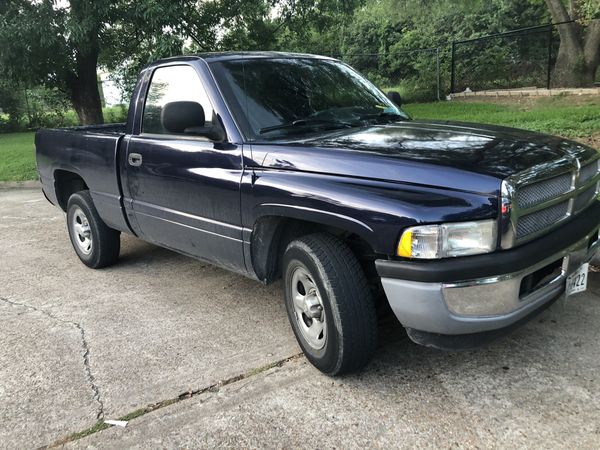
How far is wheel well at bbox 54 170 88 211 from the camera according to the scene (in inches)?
225

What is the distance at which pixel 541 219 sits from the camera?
2807 mm

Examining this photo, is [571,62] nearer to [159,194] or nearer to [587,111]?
[587,111]

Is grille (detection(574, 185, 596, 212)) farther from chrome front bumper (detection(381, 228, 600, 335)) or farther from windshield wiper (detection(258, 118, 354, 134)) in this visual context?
windshield wiper (detection(258, 118, 354, 134))

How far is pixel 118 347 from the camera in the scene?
12.1 feet

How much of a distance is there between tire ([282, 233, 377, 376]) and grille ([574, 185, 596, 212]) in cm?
134

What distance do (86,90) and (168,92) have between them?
986cm

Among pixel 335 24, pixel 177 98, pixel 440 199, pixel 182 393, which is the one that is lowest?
pixel 182 393

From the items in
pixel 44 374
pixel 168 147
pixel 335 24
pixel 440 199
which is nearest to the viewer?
pixel 440 199

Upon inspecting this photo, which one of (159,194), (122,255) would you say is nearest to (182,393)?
(159,194)

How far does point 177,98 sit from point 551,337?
3.11 metres

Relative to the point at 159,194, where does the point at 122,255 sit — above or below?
below

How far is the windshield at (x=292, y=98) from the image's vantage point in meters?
3.60

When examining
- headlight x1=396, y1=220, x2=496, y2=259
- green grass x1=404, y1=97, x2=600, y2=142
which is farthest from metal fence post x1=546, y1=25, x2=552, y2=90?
headlight x1=396, y1=220, x2=496, y2=259

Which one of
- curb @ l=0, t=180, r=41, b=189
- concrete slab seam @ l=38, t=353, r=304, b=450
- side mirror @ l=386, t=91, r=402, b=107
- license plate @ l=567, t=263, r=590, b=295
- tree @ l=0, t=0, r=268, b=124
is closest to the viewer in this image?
concrete slab seam @ l=38, t=353, r=304, b=450
